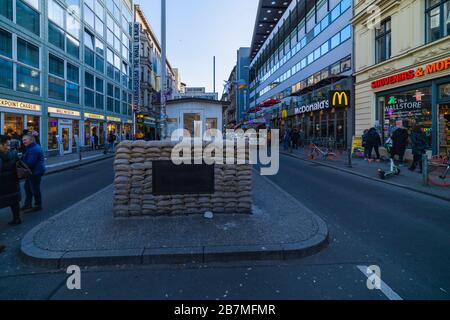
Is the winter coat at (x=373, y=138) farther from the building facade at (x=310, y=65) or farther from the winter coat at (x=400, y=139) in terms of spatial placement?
the building facade at (x=310, y=65)

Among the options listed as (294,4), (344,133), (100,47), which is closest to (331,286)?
(344,133)

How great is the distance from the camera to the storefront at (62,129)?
20.8 m

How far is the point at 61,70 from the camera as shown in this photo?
2238 cm

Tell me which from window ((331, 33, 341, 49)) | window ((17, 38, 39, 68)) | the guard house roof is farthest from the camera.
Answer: the guard house roof

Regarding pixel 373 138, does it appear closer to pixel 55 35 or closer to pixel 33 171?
pixel 33 171

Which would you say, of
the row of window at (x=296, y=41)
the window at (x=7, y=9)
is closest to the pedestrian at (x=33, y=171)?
the window at (x=7, y=9)

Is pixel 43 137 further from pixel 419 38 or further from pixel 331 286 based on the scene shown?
pixel 419 38

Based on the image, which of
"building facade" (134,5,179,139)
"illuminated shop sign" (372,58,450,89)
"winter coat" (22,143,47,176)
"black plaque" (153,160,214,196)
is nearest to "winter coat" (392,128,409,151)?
"illuminated shop sign" (372,58,450,89)

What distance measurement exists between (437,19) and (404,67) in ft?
7.97

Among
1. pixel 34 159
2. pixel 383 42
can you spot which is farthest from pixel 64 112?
pixel 383 42

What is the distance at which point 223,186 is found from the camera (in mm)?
5738

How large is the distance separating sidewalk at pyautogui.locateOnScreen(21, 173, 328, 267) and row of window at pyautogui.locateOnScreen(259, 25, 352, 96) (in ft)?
66.3

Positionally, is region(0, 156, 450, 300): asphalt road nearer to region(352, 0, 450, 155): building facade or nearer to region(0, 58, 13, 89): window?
region(352, 0, 450, 155): building facade

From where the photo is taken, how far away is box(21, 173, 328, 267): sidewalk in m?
3.85
